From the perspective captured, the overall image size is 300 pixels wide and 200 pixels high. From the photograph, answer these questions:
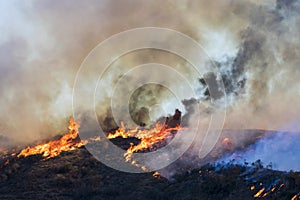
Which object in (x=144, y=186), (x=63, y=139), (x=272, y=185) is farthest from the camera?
(x=63, y=139)

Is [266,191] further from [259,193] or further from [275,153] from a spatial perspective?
[275,153]

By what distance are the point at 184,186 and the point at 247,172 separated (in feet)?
57.4

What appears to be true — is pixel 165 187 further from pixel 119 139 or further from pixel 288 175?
pixel 119 139

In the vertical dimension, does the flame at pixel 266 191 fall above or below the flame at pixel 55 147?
below

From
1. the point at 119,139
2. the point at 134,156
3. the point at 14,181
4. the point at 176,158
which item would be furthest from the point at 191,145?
the point at 14,181

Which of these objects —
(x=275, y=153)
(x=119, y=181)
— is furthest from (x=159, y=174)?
(x=275, y=153)

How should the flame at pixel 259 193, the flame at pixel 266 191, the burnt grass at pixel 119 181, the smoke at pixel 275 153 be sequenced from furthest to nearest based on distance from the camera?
the smoke at pixel 275 153 < the burnt grass at pixel 119 181 < the flame at pixel 259 193 < the flame at pixel 266 191

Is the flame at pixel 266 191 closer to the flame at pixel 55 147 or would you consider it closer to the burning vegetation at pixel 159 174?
the burning vegetation at pixel 159 174

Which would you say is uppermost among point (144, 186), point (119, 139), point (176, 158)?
point (119, 139)

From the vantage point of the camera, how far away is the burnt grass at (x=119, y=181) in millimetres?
112956

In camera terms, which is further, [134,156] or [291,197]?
[134,156]

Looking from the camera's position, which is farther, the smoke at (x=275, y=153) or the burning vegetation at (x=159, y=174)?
the smoke at (x=275, y=153)

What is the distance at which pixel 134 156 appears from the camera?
156625 mm

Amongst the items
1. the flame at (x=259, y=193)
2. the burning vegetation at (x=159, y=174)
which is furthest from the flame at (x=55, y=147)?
the flame at (x=259, y=193)
